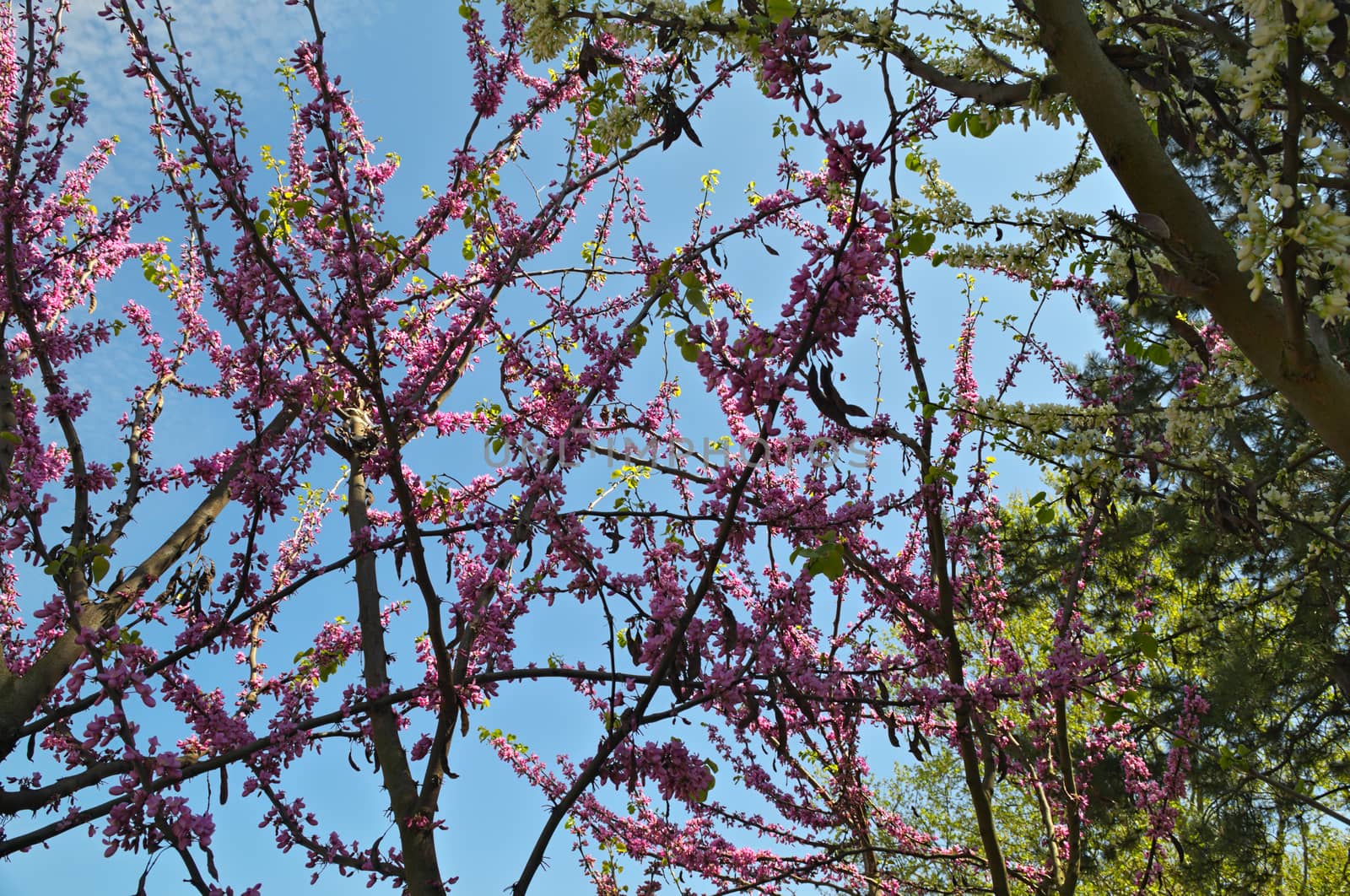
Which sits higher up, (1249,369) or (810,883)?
(1249,369)

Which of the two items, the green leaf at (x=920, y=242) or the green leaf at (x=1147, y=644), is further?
the green leaf at (x=1147, y=644)

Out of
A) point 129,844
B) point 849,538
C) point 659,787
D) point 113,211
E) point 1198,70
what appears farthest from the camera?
point 113,211

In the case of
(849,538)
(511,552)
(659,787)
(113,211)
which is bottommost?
(659,787)

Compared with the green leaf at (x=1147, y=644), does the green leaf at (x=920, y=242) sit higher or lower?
higher

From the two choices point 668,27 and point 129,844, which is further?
point 668,27

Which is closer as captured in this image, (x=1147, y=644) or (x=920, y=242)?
(x=920, y=242)

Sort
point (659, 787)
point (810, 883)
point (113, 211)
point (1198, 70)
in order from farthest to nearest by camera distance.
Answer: point (113, 211)
point (810, 883)
point (1198, 70)
point (659, 787)

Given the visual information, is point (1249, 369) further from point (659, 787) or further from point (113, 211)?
point (113, 211)

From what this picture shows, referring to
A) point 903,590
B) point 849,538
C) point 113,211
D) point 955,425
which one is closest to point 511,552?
point 849,538

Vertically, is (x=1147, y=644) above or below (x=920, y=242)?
below

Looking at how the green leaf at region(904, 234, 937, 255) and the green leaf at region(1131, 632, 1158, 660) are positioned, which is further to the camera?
the green leaf at region(1131, 632, 1158, 660)

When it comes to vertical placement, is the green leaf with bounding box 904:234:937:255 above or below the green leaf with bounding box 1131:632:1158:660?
above

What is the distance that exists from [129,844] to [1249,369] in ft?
18.1

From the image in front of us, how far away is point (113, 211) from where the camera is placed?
6484 mm
